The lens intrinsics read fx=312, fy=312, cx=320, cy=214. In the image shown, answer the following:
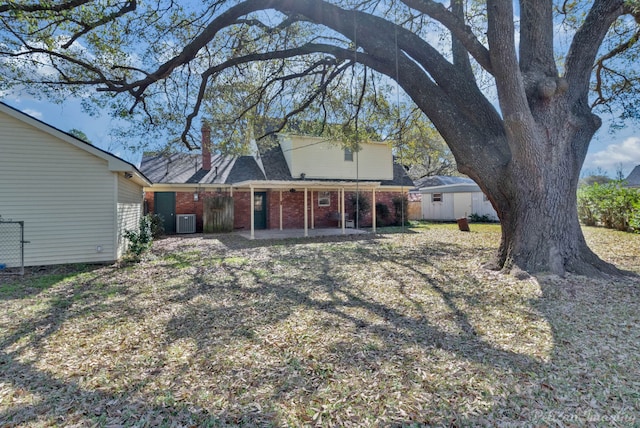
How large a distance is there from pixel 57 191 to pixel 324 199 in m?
11.7

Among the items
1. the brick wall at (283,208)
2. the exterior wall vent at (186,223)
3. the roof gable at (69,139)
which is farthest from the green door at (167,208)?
the roof gable at (69,139)

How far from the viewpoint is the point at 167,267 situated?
770cm

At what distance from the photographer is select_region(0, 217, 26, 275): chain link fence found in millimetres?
7266

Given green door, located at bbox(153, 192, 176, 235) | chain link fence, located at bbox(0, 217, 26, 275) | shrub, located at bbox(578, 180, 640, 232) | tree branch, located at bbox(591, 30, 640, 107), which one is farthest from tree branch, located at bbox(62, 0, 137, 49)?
shrub, located at bbox(578, 180, 640, 232)

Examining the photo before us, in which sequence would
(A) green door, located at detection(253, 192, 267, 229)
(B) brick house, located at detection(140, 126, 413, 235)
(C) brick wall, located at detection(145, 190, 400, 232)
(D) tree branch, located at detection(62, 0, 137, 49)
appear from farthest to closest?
(A) green door, located at detection(253, 192, 267, 229) → (C) brick wall, located at detection(145, 190, 400, 232) → (B) brick house, located at detection(140, 126, 413, 235) → (D) tree branch, located at detection(62, 0, 137, 49)

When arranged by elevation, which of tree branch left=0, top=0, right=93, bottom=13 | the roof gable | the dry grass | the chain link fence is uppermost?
tree branch left=0, top=0, right=93, bottom=13

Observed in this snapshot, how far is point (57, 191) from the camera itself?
7559 millimetres

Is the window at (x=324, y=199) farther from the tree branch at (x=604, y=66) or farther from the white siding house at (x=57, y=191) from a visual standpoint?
the tree branch at (x=604, y=66)

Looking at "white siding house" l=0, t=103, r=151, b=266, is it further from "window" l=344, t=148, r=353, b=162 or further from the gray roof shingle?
"window" l=344, t=148, r=353, b=162

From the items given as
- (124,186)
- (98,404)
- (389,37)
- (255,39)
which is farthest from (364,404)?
(124,186)

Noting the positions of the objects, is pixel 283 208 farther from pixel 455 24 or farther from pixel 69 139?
pixel 455 24

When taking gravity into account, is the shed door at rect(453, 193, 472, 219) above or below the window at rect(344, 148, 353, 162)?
below

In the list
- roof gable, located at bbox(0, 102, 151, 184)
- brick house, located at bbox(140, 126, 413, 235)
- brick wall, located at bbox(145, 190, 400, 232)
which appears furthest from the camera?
brick wall, located at bbox(145, 190, 400, 232)

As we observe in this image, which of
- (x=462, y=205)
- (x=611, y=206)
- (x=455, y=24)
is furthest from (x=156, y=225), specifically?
(x=611, y=206)
